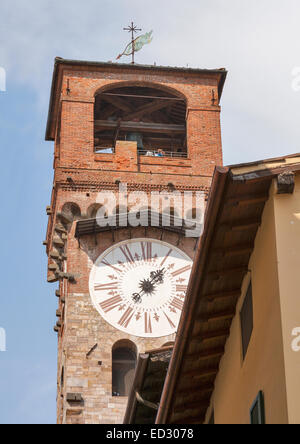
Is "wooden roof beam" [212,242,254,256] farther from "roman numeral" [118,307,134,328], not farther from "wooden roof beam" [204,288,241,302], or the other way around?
"roman numeral" [118,307,134,328]

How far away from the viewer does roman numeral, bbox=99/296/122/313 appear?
90.8 feet

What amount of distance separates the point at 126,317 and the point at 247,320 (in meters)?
16.1

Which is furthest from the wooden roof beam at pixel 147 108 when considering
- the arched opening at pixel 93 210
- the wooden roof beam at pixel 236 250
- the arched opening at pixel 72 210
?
the wooden roof beam at pixel 236 250

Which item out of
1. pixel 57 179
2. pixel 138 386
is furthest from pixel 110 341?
pixel 138 386

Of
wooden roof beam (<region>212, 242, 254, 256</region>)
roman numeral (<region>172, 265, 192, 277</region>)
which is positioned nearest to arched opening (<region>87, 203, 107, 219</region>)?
roman numeral (<region>172, 265, 192, 277</region>)

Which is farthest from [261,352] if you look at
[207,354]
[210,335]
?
[207,354]

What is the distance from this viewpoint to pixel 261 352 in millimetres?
10711

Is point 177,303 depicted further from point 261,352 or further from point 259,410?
point 259,410

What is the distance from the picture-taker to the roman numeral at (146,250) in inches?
1121

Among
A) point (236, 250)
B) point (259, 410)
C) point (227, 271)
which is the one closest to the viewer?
point (259, 410)

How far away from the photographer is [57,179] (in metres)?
30.0

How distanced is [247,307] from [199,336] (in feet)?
4.13
